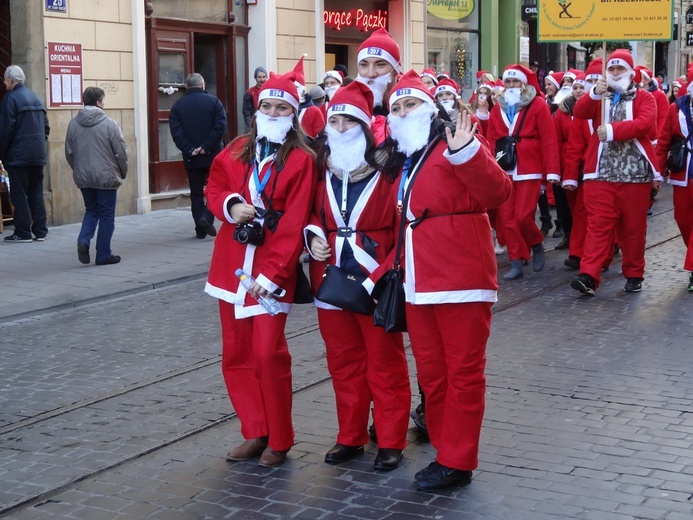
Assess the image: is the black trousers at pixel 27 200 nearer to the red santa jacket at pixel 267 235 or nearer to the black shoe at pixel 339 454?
the red santa jacket at pixel 267 235

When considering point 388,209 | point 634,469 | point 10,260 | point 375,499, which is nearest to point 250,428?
point 375,499

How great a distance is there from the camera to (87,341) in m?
8.82

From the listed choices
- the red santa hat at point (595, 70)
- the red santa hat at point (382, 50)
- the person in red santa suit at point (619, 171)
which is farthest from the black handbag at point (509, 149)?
the red santa hat at point (382, 50)

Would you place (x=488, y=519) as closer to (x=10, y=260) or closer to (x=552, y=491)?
(x=552, y=491)

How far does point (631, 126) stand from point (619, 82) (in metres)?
0.42

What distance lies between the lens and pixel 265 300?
5.51m

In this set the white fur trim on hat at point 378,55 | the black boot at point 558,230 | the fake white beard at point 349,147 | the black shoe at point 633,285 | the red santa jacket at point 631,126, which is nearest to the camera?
the fake white beard at point 349,147

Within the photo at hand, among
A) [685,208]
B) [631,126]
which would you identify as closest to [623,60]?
[631,126]

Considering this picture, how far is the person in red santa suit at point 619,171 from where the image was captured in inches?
397

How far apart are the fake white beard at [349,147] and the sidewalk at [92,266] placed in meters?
5.12

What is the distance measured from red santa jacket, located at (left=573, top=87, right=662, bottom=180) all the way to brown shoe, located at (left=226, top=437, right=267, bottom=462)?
211 inches

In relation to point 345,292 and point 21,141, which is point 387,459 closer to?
point 345,292

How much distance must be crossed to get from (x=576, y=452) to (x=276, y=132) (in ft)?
7.08

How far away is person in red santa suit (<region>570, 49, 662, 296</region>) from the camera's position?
10.1 meters
